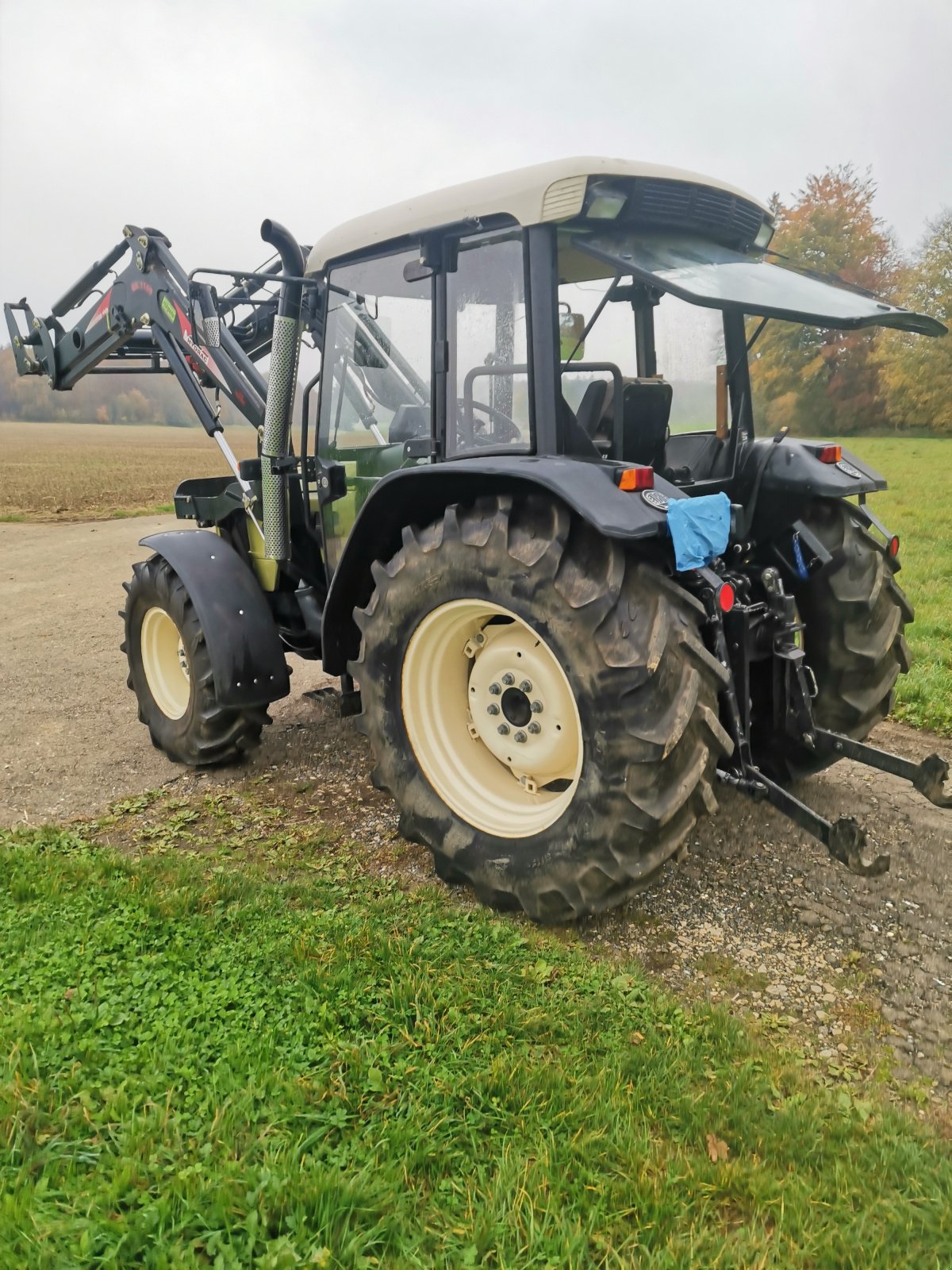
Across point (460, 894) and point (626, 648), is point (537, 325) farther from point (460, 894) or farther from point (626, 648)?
point (460, 894)

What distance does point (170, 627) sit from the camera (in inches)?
190

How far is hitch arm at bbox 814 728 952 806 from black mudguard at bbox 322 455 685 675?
1050 millimetres

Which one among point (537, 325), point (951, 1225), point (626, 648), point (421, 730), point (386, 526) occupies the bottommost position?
point (951, 1225)

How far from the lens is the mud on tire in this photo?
4.25 meters

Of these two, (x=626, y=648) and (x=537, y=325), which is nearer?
(x=626, y=648)

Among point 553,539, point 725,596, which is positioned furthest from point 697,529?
point 553,539

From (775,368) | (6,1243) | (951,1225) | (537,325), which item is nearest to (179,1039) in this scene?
(6,1243)

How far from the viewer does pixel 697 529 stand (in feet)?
9.23

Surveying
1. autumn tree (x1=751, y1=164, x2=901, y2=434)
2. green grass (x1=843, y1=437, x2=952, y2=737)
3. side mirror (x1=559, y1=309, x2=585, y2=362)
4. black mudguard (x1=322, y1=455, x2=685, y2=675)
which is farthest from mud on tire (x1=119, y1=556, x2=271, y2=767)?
autumn tree (x1=751, y1=164, x2=901, y2=434)

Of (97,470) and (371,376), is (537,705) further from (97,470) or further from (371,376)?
(97,470)

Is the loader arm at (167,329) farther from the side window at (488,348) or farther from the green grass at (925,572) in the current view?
the green grass at (925,572)

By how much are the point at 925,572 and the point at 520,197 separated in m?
7.25

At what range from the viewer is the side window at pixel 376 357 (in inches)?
142

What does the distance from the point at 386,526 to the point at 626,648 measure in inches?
48.8
